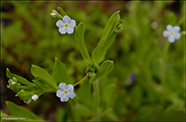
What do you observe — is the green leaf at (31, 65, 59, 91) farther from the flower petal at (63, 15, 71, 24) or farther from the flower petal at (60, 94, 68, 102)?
the flower petal at (63, 15, 71, 24)

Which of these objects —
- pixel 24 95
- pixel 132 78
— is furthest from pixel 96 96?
pixel 132 78

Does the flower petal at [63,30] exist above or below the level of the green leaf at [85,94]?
above

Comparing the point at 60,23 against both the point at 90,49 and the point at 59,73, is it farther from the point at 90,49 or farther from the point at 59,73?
the point at 90,49

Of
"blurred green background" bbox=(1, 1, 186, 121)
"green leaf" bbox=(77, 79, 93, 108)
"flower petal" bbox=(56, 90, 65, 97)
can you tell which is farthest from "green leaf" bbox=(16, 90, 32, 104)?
"blurred green background" bbox=(1, 1, 186, 121)

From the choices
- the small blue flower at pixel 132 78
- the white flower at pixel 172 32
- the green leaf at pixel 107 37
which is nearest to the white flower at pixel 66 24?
the green leaf at pixel 107 37

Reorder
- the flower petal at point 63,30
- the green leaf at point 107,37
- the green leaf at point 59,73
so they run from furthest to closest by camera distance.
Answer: the green leaf at point 59,73 → the green leaf at point 107,37 → the flower petal at point 63,30

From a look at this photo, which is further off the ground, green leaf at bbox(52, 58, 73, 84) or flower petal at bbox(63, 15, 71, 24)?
flower petal at bbox(63, 15, 71, 24)

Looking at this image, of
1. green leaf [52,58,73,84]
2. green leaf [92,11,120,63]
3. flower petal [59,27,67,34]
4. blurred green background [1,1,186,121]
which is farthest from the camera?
blurred green background [1,1,186,121]

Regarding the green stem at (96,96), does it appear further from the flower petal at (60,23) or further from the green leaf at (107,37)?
the flower petal at (60,23)
